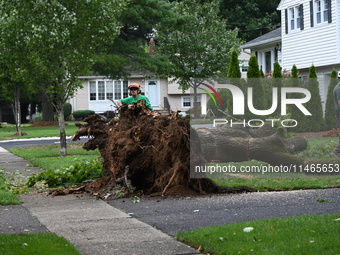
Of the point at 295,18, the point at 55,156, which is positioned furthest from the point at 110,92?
the point at 55,156

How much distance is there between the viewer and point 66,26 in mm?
19984

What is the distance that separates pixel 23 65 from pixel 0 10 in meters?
1.76

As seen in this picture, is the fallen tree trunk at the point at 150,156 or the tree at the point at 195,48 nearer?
the fallen tree trunk at the point at 150,156

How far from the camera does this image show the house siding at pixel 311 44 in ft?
99.5

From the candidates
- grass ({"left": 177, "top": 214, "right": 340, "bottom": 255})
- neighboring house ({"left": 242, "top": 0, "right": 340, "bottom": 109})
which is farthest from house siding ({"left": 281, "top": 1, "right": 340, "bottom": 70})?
grass ({"left": 177, "top": 214, "right": 340, "bottom": 255})

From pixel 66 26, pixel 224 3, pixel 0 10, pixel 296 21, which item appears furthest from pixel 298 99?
pixel 224 3

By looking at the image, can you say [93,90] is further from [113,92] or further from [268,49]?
[268,49]

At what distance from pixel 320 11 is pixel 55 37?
1598 centimetres

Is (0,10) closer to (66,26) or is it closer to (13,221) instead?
(66,26)

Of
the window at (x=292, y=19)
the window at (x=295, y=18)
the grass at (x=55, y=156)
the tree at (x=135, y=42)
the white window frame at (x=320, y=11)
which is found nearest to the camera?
the grass at (x=55, y=156)

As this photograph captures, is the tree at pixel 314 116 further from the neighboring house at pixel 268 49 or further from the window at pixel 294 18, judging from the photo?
the neighboring house at pixel 268 49

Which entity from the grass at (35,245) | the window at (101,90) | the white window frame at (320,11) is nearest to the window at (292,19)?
the white window frame at (320,11)

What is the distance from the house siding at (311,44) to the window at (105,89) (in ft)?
78.4

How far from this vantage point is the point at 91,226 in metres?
8.41
